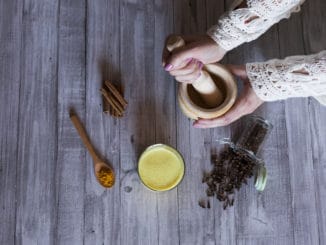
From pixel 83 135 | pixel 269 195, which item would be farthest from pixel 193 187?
pixel 83 135

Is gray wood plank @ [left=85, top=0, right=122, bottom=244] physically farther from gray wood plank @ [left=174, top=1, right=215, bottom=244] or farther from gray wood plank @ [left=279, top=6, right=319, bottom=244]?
gray wood plank @ [left=279, top=6, right=319, bottom=244]

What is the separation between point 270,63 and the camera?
2.53ft

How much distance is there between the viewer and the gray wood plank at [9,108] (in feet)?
3.05

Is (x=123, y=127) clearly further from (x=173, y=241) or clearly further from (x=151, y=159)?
(x=173, y=241)

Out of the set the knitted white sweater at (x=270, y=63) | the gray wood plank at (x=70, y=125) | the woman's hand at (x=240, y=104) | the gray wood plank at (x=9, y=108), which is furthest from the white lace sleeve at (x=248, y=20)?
the gray wood plank at (x=9, y=108)

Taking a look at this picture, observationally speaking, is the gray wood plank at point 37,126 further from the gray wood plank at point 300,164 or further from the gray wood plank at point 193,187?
the gray wood plank at point 300,164

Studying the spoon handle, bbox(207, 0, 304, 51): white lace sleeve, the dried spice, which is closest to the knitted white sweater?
bbox(207, 0, 304, 51): white lace sleeve

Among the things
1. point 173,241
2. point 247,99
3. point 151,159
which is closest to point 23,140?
point 151,159

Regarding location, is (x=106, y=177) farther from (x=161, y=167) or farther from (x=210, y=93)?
(x=210, y=93)

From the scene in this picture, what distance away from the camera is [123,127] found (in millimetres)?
976

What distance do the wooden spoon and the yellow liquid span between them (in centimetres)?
7

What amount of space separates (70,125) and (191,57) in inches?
15.9

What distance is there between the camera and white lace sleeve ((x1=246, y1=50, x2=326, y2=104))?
2.32 feet

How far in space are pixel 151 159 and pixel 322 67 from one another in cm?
43
